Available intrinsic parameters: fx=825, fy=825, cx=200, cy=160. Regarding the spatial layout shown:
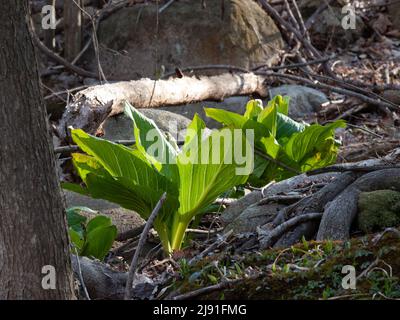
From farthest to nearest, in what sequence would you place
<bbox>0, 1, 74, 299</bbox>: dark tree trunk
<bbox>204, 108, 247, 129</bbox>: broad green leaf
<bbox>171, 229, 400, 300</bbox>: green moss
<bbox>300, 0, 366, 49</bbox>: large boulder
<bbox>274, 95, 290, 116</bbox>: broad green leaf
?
<bbox>300, 0, 366, 49</bbox>: large boulder < <bbox>274, 95, 290, 116</bbox>: broad green leaf < <bbox>204, 108, 247, 129</bbox>: broad green leaf < <bbox>171, 229, 400, 300</bbox>: green moss < <bbox>0, 1, 74, 299</bbox>: dark tree trunk

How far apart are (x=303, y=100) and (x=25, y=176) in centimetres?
644

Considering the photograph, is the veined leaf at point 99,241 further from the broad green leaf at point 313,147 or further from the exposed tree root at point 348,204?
the broad green leaf at point 313,147

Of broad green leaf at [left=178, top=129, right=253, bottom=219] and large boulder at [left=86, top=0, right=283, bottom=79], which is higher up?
large boulder at [left=86, top=0, right=283, bottom=79]

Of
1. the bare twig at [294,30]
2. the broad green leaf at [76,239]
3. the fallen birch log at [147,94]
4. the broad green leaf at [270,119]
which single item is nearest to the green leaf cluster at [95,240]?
the broad green leaf at [76,239]

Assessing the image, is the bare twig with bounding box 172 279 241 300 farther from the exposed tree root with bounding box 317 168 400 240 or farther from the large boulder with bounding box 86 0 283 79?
the large boulder with bounding box 86 0 283 79

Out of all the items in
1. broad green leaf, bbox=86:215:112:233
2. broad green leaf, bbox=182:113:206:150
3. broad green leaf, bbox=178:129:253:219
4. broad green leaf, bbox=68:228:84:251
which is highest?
broad green leaf, bbox=182:113:206:150

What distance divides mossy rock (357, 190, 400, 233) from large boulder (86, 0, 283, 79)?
614 centimetres

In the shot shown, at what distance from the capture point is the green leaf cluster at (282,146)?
5.80m

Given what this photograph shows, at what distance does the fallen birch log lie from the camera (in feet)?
19.8

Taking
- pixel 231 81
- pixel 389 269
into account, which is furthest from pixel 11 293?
pixel 231 81

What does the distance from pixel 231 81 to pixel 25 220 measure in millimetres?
6110

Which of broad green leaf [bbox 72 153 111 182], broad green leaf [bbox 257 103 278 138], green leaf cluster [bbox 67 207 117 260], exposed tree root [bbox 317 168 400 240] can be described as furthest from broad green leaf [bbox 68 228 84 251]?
broad green leaf [bbox 257 103 278 138]

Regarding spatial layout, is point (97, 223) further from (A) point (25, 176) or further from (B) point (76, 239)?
(A) point (25, 176)

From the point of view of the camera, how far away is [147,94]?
7.40m
